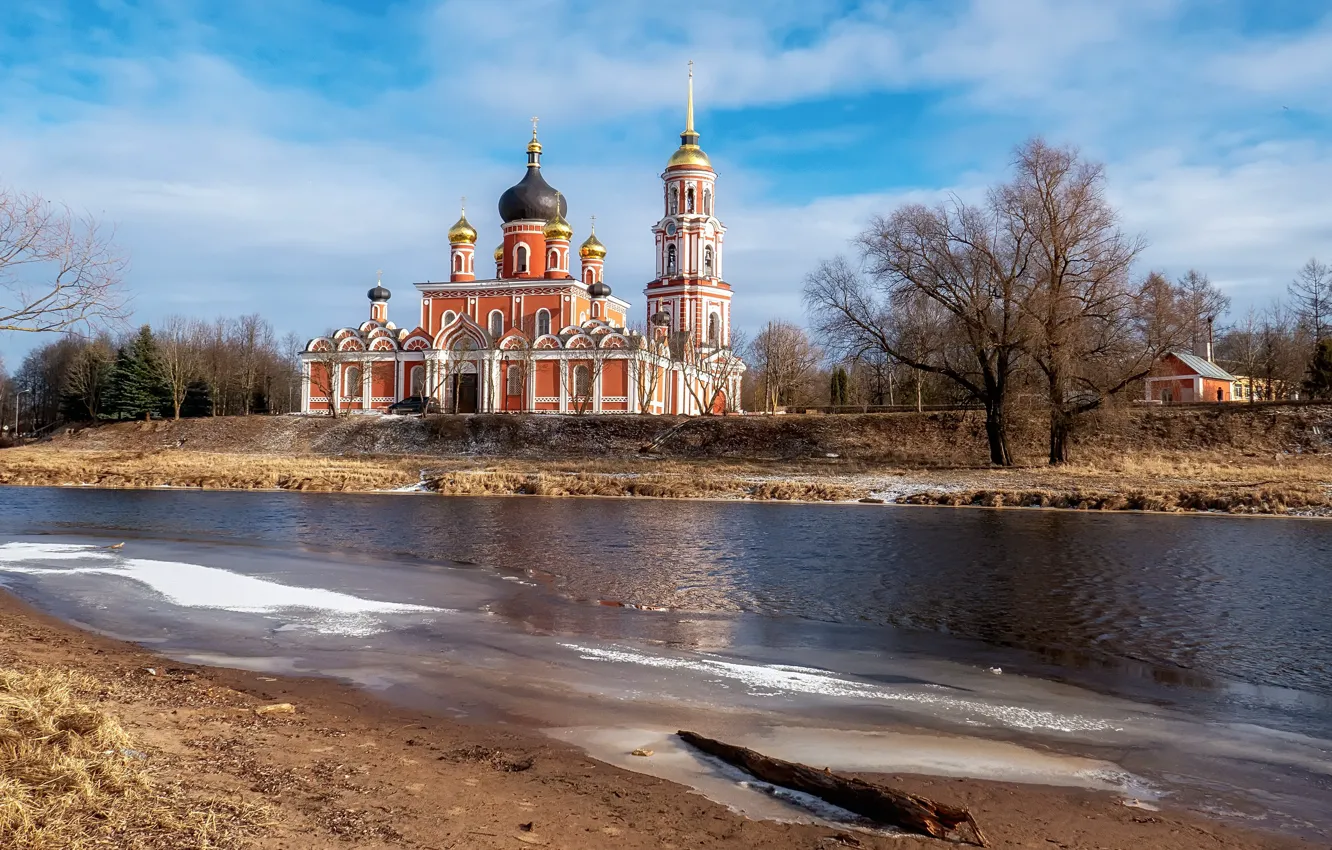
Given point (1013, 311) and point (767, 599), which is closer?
point (767, 599)

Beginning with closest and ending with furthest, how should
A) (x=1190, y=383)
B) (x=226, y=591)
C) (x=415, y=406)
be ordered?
(x=226, y=591)
(x=1190, y=383)
(x=415, y=406)

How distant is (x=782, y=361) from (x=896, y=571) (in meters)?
60.1

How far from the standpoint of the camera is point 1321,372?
5172cm

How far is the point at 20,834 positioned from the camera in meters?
4.30

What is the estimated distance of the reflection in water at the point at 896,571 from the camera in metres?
10.5

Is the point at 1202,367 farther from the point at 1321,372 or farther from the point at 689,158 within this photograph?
the point at 689,158

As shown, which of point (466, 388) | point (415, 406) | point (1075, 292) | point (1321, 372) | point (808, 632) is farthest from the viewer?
point (466, 388)

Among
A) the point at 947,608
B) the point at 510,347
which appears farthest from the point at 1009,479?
the point at 510,347

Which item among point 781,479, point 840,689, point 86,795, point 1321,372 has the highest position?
point 1321,372

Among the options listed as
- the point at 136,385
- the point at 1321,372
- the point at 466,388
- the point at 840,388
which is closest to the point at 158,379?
the point at 136,385

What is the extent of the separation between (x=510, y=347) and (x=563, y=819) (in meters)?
58.3

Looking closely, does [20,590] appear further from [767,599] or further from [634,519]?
[634,519]

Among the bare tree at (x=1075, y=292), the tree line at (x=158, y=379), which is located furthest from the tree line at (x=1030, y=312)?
the tree line at (x=158, y=379)

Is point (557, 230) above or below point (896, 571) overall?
above
